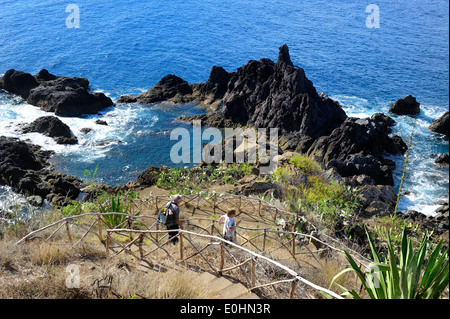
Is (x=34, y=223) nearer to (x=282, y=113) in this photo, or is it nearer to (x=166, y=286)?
(x=166, y=286)

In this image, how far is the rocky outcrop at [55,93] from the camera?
35728 millimetres

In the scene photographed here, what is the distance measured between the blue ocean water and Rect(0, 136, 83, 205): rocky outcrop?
1700mm

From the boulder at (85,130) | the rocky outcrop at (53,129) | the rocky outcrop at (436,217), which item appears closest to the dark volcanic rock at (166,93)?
the boulder at (85,130)

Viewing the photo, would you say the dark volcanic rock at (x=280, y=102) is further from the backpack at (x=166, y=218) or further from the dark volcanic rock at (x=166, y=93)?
the backpack at (x=166, y=218)

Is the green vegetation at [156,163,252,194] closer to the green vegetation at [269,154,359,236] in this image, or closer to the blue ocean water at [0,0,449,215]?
the green vegetation at [269,154,359,236]

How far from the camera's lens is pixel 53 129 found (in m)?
31.2

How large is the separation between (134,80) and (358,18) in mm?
45644

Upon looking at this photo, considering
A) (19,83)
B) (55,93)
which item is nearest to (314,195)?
(55,93)

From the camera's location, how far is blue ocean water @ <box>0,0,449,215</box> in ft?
101

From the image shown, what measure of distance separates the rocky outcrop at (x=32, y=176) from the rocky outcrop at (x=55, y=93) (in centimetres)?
889

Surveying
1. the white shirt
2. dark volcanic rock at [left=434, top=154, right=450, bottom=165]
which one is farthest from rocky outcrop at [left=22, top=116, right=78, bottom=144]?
dark volcanic rock at [left=434, top=154, right=450, bottom=165]

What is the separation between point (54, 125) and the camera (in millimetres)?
31141

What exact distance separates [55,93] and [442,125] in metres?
Result: 36.9

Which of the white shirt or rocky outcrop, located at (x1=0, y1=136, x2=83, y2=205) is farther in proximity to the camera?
rocky outcrop, located at (x1=0, y1=136, x2=83, y2=205)
